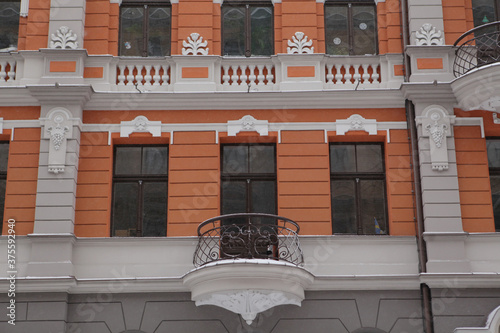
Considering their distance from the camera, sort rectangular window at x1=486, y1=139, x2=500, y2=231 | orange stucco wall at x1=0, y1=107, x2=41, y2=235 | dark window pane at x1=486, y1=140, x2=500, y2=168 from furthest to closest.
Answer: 1. dark window pane at x1=486, y1=140, x2=500, y2=168
2. rectangular window at x1=486, y1=139, x2=500, y2=231
3. orange stucco wall at x1=0, y1=107, x2=41, y2=235

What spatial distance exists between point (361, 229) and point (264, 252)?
212 centimetres

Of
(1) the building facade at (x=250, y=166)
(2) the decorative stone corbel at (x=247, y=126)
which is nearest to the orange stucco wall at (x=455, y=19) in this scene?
(1) the building facade at (x=250, y=166)

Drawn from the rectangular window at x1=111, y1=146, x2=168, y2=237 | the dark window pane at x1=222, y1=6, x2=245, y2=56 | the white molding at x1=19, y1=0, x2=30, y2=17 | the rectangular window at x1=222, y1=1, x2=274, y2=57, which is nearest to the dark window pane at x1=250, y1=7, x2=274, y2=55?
the rectangular window at x1=222, y1=1, x2=274, y2=57

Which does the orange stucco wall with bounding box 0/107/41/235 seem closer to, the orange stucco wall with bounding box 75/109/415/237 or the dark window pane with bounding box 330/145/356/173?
the orange stucco wall with bounding box 75/109/415/237

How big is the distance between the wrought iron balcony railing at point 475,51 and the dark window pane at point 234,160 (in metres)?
4.70

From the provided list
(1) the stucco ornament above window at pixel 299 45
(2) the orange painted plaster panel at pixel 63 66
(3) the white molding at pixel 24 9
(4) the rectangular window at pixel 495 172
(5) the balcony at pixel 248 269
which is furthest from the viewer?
(3) the white molding at pixel 24 9

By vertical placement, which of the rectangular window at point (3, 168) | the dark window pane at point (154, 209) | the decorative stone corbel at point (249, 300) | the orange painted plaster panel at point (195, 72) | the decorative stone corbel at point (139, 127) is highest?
the orange painted plaster panel at point (195, 72)

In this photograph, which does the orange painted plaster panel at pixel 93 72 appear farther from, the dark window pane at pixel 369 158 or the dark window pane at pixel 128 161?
the dark window pane at pixel 369 158

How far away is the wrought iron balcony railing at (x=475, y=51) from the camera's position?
52.7ft

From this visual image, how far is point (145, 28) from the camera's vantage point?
17391mm

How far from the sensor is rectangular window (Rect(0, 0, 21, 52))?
1725cm

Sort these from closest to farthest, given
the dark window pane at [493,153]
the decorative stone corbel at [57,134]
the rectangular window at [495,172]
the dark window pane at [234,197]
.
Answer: the decorative stone corbel at [57,134], the rectangular window at [495,172], the dark window pane at [234,197], the dark window pane at [493,153]

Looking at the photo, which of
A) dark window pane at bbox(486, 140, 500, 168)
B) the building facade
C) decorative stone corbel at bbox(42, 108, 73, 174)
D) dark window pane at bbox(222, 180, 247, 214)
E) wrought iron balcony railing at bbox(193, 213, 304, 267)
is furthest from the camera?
dark window pane at bbox(486, 140, 500, 168)

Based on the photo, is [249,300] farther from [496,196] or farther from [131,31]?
[131,31]
